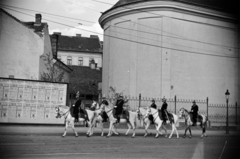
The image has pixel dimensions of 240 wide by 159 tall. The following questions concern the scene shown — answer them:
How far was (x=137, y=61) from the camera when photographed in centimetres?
3328

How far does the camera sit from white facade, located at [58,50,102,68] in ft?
243

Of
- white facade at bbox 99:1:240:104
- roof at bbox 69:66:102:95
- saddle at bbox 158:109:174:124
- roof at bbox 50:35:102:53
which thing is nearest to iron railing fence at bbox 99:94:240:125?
white facade at bbox 99:1:240:104

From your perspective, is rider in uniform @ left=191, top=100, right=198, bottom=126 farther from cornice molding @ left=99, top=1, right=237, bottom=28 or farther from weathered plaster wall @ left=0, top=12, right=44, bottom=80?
weathered plaster wall @ left=0, top=12, right=44, bottom=80

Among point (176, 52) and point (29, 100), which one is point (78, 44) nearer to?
point (176, 52)

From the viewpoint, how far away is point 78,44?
77.9 meters

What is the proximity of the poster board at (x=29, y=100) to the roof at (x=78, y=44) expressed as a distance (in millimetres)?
52395

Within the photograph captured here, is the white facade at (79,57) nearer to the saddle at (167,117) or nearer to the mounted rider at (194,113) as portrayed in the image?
the mounted rider at (194,113)

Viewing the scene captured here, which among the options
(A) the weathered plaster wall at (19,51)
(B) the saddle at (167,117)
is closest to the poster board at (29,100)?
(A) the weathered plaster wall at (19,51)

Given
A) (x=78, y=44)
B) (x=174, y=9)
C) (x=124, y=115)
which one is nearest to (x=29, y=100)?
(x=124, y=115)

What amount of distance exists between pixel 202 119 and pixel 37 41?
63.2 ft

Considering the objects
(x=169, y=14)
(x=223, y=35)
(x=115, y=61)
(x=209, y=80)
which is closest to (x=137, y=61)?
(x=115, y=61)

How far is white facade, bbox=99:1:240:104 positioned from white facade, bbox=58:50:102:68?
40.5m

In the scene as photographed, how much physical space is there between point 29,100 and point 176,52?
1618 centimetres

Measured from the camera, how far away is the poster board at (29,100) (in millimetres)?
21656
